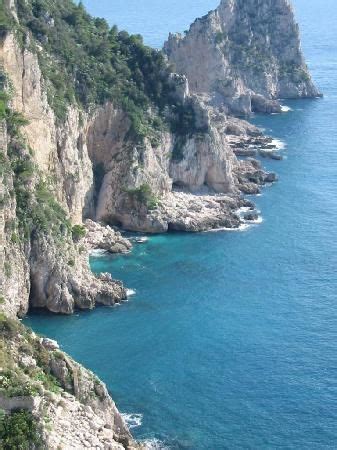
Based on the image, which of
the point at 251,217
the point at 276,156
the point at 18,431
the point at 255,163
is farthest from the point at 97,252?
the point at 18,431

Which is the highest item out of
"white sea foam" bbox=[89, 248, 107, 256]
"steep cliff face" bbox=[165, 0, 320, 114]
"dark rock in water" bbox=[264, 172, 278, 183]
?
"steep cliff face" bbox=[165, 0, 320, 114]

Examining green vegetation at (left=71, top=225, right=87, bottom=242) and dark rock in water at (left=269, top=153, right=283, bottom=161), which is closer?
green vegetation at (left=71, top=225, right=87, bottom=242)

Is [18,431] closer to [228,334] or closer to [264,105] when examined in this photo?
[228,334]

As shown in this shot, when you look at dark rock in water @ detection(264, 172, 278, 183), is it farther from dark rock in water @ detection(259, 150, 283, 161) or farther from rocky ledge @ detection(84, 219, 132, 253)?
rocky ledge @ detection(84, 219, 132, 253)

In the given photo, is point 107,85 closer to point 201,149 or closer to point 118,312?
point 201,149

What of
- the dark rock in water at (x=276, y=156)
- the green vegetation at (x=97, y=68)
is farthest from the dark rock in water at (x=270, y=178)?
the green vegetation at (x=97, y=68)

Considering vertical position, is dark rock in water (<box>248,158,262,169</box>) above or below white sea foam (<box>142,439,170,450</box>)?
above

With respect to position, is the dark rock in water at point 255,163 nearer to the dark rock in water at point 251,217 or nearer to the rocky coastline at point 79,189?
the rocky coastline at point 79,189

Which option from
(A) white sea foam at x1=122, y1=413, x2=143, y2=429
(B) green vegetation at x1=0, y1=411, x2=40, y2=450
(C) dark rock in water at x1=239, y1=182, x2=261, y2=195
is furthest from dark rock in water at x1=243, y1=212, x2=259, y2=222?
(B) green vegetation at x1=0, y1=411, x2=40, y2=450
